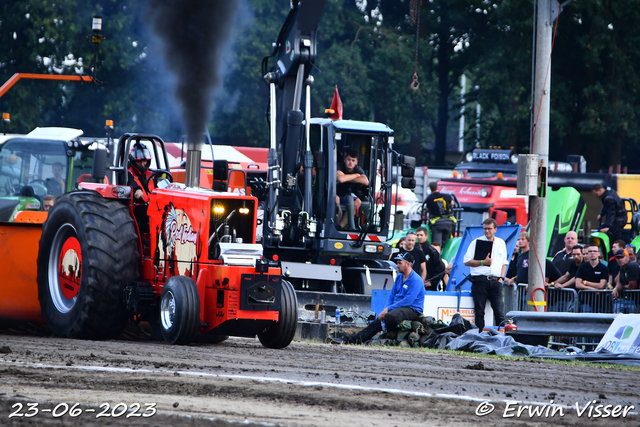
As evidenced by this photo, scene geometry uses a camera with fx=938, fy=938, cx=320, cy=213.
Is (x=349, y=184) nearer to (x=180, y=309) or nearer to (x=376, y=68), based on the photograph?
(x=180, y=309)

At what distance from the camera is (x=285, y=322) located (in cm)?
1008

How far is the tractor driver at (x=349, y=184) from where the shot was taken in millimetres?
14352

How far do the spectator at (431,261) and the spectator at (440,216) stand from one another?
10.8 ft

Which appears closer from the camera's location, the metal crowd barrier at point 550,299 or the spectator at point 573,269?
the metal crowd barrier at point 550,299

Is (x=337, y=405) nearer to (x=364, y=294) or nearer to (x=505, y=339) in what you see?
(x=505, y=339)

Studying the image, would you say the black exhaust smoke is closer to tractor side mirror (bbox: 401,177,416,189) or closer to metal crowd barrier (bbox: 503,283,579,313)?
tractor side mirror (bbox: 401,177,416,189)

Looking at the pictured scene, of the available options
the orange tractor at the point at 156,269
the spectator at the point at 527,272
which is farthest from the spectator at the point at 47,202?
the spectator at the point at 527,272

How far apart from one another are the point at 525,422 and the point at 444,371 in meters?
2.86

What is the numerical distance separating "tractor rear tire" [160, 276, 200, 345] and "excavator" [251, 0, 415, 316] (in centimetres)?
438

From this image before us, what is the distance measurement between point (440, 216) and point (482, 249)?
21.0ft

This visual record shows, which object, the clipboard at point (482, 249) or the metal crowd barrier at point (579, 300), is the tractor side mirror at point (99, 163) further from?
the metal crowd barrier at point (579, 300)

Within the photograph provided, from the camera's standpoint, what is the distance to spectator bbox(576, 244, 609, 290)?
14.1 metres

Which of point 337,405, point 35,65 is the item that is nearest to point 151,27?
point 337,405

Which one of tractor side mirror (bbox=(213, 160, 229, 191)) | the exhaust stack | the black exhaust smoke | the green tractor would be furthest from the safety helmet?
the green tractor
